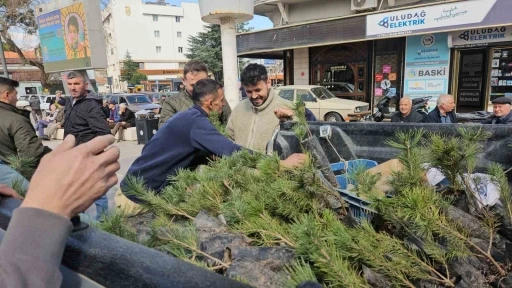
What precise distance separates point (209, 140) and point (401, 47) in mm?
12048

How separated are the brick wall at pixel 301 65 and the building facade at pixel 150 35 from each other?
4013 centimetres

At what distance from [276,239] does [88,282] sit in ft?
1.77

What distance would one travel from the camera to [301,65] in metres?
15.5

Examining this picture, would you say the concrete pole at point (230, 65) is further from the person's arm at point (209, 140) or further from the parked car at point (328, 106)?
the person's arm at point (209, 140)

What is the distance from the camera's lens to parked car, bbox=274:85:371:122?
12.3 meters

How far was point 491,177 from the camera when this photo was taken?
1.14 meters

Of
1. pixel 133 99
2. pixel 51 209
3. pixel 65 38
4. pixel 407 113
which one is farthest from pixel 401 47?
pixel 51 209

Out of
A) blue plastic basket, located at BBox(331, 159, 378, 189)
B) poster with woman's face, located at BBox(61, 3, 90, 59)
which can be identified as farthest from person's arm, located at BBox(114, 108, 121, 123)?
blue plastic basket, located at BBox(331, 159, 378, 189)

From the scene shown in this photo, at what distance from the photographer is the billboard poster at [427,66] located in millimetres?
11320

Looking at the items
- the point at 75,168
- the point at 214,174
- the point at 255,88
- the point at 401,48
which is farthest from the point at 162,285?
the point at 401,48

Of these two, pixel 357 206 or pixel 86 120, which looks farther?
pixel 86 120

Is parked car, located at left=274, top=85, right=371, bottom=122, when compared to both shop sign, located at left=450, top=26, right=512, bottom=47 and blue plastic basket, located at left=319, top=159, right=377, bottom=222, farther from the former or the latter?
blue plastic basket, located at left=319, top=159, right=377, bottom=222

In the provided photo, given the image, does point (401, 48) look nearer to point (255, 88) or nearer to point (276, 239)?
point (255, 88)

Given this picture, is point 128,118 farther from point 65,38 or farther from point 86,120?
point 86,120
